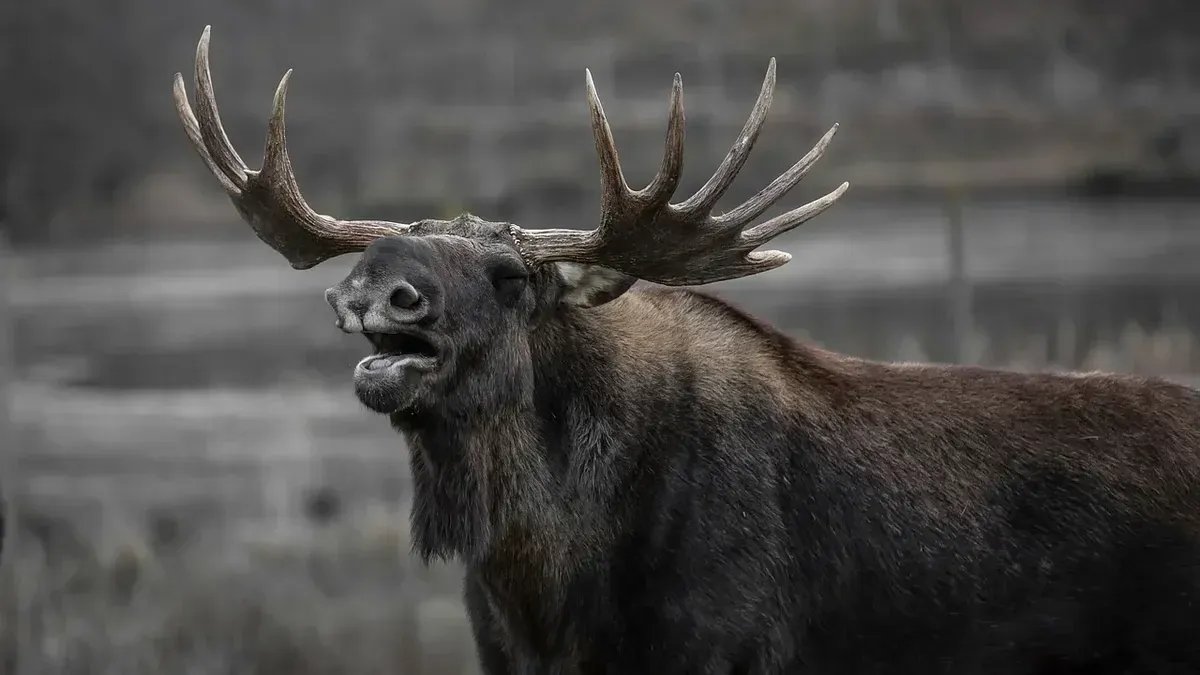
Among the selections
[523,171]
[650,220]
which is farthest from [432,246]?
[523,171]

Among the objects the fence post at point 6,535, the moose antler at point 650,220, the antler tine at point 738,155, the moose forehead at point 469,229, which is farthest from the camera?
the fence post at point 6,535

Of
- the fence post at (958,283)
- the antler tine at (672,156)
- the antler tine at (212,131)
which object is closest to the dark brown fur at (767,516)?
the antler tine at (672,156)

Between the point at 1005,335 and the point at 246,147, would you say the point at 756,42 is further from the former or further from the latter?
the point at 246,147

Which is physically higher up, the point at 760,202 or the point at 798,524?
the point at 760,202

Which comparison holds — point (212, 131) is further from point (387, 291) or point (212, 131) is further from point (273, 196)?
point (387, 291)

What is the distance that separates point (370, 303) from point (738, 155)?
1167mm

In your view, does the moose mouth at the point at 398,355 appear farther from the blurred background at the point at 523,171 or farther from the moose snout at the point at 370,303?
the blurred background at the point at 523,171

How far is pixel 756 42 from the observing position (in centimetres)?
1102

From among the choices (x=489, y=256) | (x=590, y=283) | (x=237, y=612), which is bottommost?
(x=237, y=612)

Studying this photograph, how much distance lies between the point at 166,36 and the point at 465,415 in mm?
7484

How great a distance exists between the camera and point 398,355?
4.32 meters

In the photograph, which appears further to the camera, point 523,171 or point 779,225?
point 523,171

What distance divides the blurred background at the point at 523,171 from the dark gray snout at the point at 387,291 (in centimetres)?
611

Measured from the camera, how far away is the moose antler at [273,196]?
490 cm
